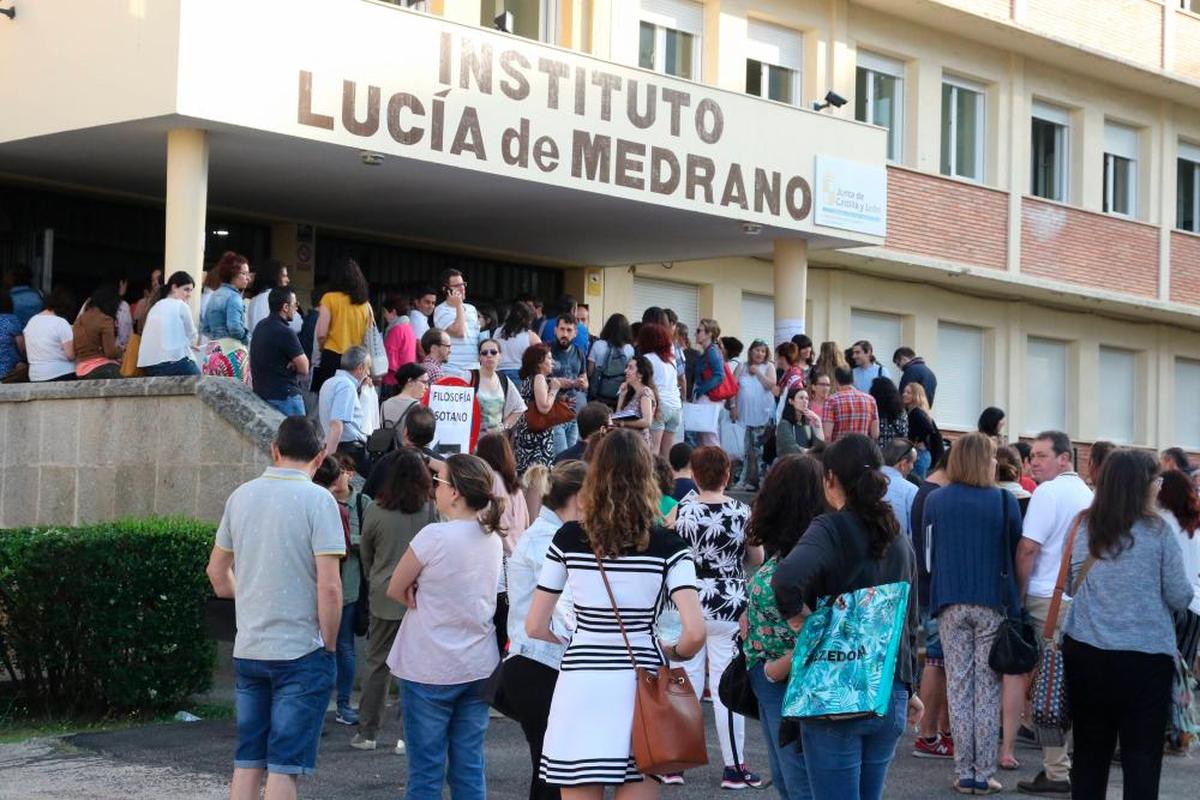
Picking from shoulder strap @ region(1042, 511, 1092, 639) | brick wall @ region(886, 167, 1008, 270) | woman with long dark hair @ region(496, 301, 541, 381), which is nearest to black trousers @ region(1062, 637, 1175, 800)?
shoulder strap @ region(1042, 511, 1092, 639)

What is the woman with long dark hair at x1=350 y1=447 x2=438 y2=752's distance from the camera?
9.49 meters

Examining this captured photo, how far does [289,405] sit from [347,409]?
956 mm

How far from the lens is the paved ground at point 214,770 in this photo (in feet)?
29.1

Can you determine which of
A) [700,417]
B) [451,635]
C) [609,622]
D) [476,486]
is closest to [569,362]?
[700,417]

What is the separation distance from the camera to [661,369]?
15.2 metres

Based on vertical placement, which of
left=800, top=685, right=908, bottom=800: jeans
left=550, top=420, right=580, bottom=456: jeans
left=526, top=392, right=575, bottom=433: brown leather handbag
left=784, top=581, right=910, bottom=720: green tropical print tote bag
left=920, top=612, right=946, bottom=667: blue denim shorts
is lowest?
left=920, top=612, right=946, bottom=667: blue denim shorts

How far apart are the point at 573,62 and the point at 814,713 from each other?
12.0 metres

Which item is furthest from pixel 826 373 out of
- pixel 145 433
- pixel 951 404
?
pixel 951 404

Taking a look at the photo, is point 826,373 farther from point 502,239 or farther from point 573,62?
point 502,239

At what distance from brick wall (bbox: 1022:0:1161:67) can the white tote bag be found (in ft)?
38.3

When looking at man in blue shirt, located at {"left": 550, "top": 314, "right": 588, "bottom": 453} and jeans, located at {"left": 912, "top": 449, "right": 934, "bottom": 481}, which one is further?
jeans, located at {"left": 912, "top": 449, "right": 934, "bottom": 481}

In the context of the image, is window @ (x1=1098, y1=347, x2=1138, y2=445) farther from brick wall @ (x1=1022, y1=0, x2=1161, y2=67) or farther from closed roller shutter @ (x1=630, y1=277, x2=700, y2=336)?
closed roller shutter @ (x1=630, y1=277, x2=700, y2=336)

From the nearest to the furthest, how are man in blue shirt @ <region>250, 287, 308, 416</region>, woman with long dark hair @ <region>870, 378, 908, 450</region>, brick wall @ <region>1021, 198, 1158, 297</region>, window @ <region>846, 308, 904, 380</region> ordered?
man in blue shirt @ <region>250, 287, 308, 416</region> < woman with long dark hair @ <region>870, 378, 908, 450</region> < window @ <region>846, 308, 904, 380</region> < brick wall @ <region>1021, 198, 1158, 297</region>

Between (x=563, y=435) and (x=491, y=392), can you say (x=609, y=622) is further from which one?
(x=563, y=435)
